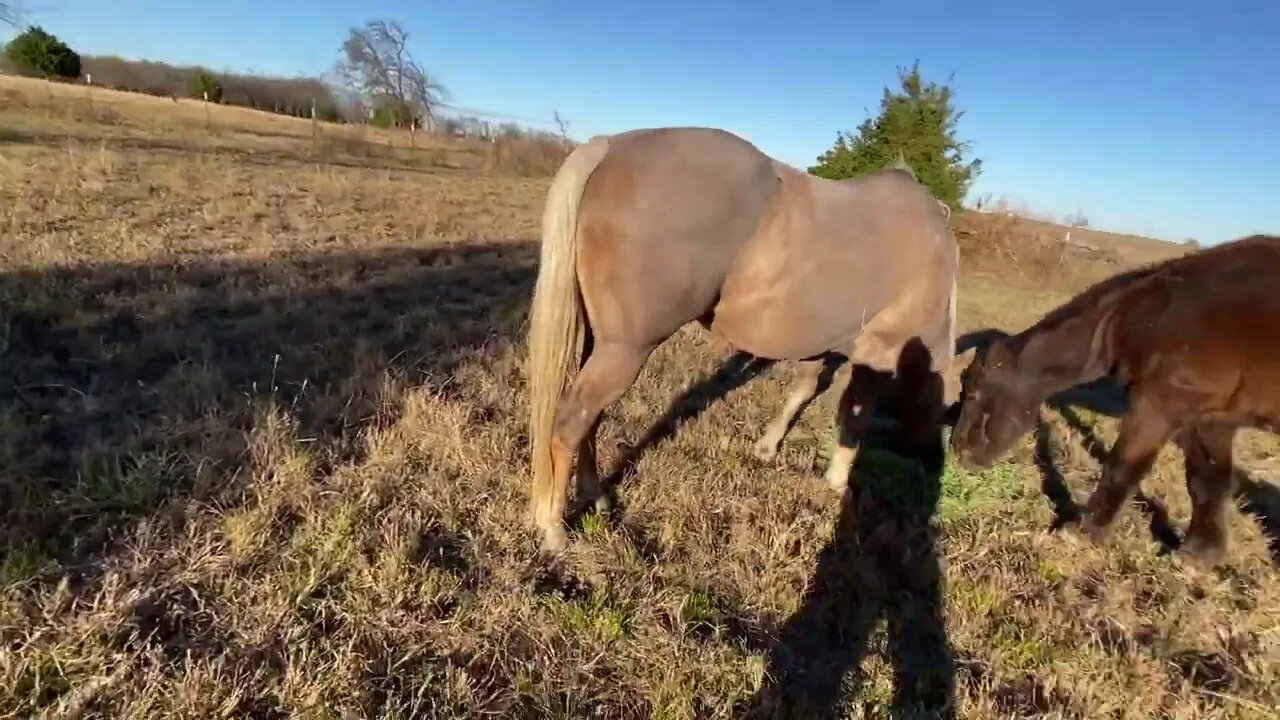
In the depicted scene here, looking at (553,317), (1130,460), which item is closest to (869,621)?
Result: (553,317)

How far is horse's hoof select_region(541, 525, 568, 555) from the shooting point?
307 centimetres

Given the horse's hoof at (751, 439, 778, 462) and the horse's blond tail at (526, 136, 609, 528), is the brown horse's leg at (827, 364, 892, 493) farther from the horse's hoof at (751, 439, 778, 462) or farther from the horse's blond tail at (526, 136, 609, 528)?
the horse's blond tail at (526, 136, 609, 528)

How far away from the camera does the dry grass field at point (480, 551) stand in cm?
218

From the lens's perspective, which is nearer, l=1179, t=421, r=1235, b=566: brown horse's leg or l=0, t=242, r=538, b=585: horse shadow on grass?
l=0, t=242, r=538, b=585: horse shadow on grass

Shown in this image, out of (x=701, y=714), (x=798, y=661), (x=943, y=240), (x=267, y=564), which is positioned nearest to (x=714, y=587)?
(x=798, y=661)

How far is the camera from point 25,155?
10.1m

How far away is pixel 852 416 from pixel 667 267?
2035 mm

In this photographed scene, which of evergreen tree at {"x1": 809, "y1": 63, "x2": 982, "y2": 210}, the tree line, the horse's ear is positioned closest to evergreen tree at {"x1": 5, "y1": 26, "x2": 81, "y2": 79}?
the tree line

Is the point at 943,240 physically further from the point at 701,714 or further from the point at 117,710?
the point at 117,710

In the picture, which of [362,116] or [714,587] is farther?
[362,116]

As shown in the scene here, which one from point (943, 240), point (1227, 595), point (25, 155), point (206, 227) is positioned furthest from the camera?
point (25, 155)

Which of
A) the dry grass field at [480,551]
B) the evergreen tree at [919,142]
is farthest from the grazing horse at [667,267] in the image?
the evergreen tree at [919,142]

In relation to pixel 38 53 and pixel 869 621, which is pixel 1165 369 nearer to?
pixel 869 621

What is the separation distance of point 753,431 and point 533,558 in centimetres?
242
